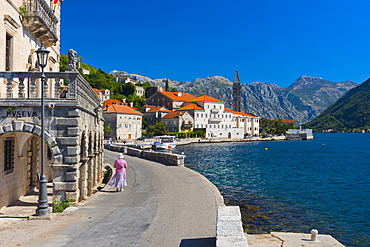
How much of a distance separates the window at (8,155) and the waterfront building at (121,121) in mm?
81860

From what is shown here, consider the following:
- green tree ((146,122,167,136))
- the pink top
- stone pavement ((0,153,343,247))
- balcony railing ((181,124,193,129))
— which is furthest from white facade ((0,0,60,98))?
balcony railing ((181,124,193,129))

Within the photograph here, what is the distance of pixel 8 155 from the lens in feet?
41.6

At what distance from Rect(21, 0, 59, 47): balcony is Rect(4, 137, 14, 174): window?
17.7 feet

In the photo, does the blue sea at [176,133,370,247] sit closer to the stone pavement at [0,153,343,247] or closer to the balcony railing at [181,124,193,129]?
the stone pavement at [0,153,343,247]

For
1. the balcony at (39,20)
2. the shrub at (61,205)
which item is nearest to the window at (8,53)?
the balcony at (39,20)

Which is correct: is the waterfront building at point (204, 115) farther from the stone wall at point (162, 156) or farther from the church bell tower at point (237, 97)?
the stone wall at point (162, 156)

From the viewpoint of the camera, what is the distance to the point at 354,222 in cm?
1658

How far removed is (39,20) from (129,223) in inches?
408

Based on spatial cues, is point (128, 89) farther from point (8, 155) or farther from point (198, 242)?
point (198, 242)

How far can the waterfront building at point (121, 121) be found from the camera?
309 feet

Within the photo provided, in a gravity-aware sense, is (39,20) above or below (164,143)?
above

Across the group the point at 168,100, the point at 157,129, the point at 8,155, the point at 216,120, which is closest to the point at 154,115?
the point at 157,129

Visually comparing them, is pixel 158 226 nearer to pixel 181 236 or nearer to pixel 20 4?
pixel 181 236

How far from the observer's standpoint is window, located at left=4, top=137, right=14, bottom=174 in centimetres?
1238
